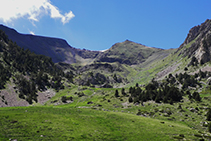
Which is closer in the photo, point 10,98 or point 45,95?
point 10,98

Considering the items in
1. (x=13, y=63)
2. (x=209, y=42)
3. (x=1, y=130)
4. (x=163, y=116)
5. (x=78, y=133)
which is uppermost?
(x=209, y=42)

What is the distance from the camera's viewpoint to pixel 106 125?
40406 mm

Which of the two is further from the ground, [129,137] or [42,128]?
[42,128]

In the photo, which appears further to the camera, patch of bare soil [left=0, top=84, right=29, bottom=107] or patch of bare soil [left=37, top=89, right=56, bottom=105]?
patch of bare soil [left=37, top=89, right=56, bottom=105]

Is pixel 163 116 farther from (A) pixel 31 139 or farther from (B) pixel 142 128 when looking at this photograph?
(A) pixel 31 139

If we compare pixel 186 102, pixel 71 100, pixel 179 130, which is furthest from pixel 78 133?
pixel 71 100

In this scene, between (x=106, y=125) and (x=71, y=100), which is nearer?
(x=106, y=125)

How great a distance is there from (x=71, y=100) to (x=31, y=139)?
9497cm

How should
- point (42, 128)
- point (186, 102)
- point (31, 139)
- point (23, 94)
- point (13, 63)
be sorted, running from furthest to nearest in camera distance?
1. point (13, 63)
2. point (23, 94)
3. point (186, 102)
4. point (42, 128)
5. point (31, 139)

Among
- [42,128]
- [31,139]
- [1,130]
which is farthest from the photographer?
[42,128]

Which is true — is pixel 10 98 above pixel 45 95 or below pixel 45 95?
above

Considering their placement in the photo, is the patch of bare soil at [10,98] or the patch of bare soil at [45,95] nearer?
the patch of bare soil at [10,98]

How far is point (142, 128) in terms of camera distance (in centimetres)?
3981

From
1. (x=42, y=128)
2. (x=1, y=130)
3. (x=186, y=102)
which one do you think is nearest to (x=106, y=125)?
(x=42, y=128)
